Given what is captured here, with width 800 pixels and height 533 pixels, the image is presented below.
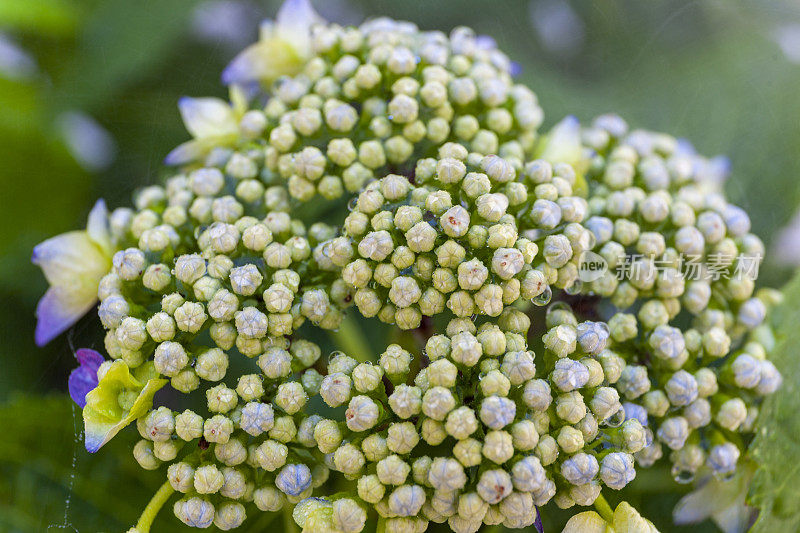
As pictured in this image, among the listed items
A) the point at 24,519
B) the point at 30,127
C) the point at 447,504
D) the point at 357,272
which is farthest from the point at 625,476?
the point at 30,127

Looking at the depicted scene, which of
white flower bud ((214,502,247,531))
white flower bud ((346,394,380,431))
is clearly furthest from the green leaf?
white flower bud ((214,502,247,531))

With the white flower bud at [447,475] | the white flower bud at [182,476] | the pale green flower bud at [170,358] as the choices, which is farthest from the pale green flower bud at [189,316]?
the white flower bud at [447,475]

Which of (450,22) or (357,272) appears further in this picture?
(450,22)

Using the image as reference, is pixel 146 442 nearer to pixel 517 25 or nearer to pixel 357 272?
pixel 357 272

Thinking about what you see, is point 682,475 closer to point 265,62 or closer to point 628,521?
point 628,521

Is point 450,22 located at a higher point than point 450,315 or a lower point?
higher

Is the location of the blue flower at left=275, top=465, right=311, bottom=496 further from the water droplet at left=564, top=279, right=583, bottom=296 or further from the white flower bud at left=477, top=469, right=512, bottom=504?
the water droplet at left=564, top=279, right=583, bottom=296

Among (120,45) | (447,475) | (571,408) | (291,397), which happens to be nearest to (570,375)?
(571,408)
